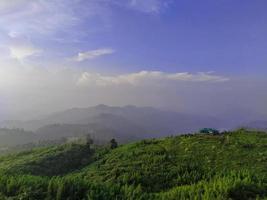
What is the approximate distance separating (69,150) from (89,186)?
2515 centimetres

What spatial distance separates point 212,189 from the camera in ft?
56.2

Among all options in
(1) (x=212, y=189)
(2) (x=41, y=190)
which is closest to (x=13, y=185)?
(2) (x=41, y=190)

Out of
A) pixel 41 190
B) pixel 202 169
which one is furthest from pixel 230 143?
pixel 41 190

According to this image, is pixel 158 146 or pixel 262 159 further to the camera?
pixel 158 146

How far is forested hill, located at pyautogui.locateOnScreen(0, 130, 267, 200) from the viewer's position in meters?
16.8

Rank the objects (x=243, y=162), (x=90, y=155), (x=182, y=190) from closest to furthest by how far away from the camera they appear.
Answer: (x=182, y=190) < (x=243, y=162) < (x=90, y=155)

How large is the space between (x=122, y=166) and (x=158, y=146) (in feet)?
23.8

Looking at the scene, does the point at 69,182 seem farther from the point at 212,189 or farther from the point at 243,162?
the point at 243,162

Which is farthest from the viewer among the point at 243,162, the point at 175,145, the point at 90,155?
the point at 90,155

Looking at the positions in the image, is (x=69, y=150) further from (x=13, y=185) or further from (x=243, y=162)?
(x=13, y=185)

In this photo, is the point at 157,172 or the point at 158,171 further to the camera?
the point at 158,171

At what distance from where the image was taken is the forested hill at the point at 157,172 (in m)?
16.8

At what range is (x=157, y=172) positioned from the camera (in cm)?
2567

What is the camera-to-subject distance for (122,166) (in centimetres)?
2878
